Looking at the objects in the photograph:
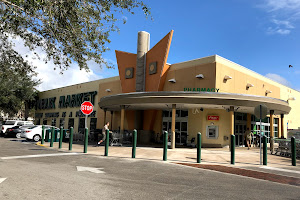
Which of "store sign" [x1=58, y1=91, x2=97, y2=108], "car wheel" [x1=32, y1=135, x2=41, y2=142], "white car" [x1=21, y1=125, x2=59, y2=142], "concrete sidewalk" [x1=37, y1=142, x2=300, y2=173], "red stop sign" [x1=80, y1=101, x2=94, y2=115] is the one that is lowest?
"concrete sidewalk" [x1=37, y1=142, x2=300, y2=173]

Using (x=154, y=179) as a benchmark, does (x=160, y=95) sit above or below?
above

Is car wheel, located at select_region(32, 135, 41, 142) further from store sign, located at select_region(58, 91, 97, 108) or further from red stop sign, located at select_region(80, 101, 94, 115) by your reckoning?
store sign, located at select_region(58, 91, 97, 108)

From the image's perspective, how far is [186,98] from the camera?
17359mm

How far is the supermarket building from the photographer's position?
1788cm

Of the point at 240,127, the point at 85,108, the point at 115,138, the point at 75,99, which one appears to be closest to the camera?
the point at 85,108

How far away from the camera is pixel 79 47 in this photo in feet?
29.9

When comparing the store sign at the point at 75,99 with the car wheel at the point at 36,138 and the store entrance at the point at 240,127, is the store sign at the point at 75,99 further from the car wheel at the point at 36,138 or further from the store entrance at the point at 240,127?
the store entrance at the point at 240,127

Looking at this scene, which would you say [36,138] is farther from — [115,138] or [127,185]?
[127,185]

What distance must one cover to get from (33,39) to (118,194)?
7084 millimetres

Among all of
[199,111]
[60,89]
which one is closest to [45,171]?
[199,111]

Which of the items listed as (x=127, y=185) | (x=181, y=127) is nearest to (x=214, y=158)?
(x=127, y=185)

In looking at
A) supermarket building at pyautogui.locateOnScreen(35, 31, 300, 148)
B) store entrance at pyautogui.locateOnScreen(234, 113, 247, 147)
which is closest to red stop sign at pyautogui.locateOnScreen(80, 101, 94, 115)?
supermarket building at pyautogui.locateOnScreen(35, 31, 300, 148)

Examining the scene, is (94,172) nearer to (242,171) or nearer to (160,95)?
(242,171)

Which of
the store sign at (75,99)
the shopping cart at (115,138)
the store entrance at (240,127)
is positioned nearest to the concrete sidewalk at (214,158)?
the shopping cart at (115,138)
